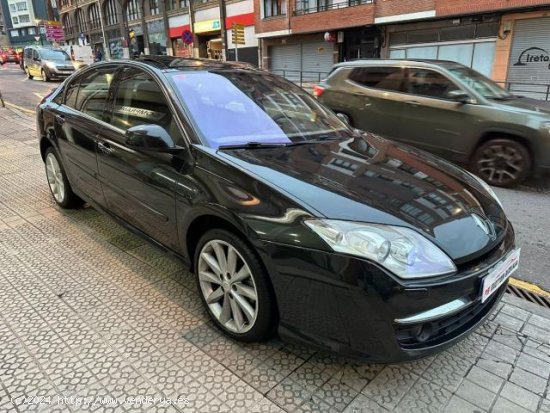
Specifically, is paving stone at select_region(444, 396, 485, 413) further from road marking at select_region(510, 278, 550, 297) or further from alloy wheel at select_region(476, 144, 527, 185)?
alloy wheel at select_region(476, 144, 527, 185)

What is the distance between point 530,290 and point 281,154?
2.17m

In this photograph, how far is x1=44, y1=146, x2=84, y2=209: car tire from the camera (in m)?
4.51

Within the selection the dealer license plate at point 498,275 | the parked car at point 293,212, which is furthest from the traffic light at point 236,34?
the dealer license plate at point 498,275

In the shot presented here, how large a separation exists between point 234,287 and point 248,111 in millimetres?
1294

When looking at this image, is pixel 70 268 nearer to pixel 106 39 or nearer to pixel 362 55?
pixel 362 55

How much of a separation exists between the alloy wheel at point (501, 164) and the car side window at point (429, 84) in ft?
3.47

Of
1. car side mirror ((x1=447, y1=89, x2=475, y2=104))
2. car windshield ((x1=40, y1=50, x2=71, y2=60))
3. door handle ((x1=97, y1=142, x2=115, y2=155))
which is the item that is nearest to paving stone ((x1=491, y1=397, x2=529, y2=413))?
door handle ((x1=97, y1=142, x2=115, y2=155))

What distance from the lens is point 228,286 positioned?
2.50 metres

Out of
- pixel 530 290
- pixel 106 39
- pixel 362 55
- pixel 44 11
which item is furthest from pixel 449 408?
pixel 44 11

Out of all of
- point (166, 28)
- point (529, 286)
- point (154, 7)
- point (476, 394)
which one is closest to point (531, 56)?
point (529, 286)

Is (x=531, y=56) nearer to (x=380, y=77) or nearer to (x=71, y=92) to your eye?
(x=380, y=77)

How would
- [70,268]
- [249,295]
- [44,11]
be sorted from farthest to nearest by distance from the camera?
[44,11], [70,268], [249,295]

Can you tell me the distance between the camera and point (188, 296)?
3.04 metres

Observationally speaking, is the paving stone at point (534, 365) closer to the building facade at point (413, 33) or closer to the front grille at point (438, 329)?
the front grille at point (438, 329)
